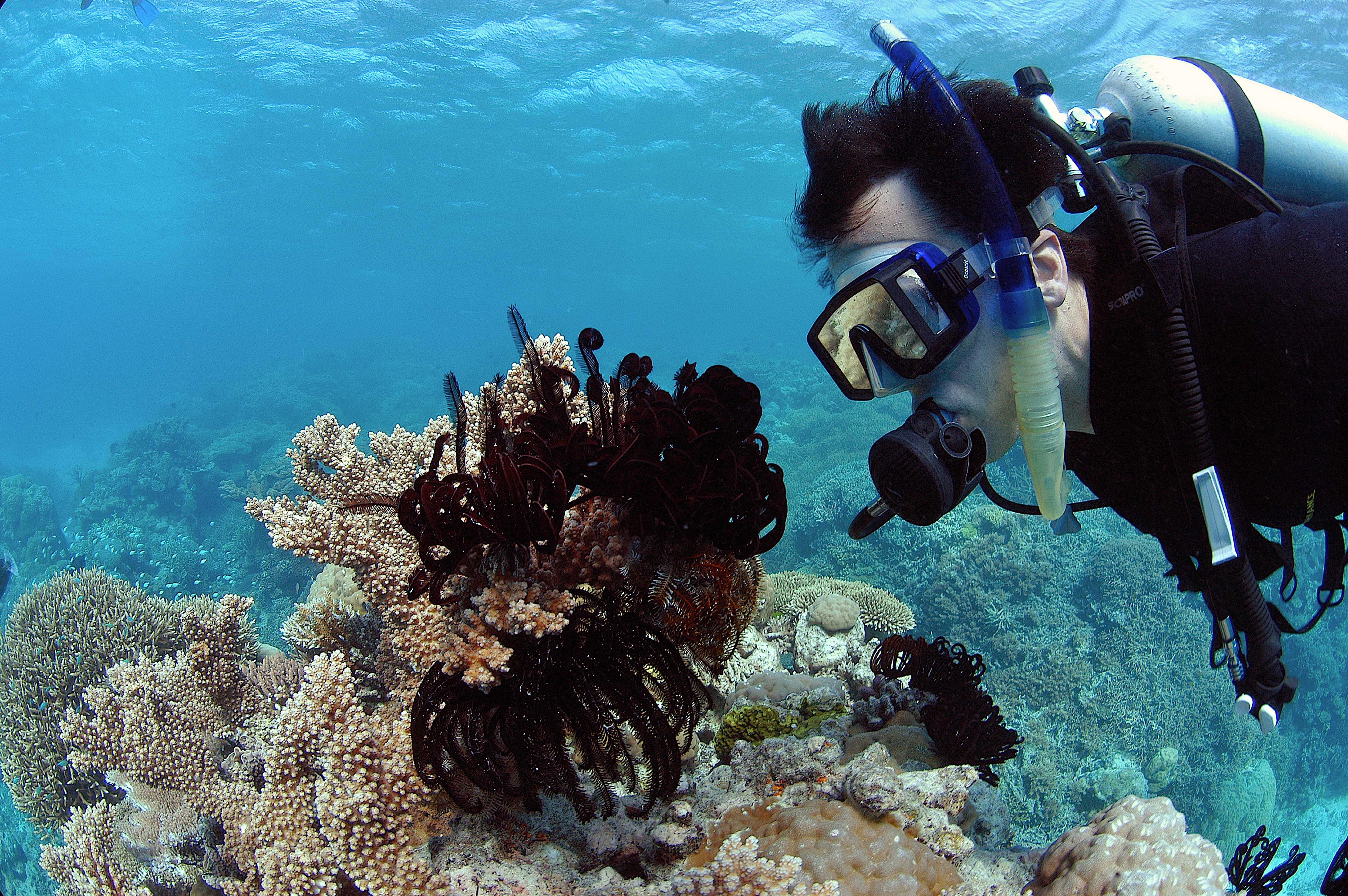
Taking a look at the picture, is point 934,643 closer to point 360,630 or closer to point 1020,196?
point 1020,196

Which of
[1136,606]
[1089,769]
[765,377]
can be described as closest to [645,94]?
[765,377]

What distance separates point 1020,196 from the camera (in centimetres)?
217

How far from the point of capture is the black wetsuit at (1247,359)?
1.90 m

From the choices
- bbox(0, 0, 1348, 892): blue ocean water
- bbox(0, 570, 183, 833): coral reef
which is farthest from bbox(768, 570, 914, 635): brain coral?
bbox(0, 570, 183, 833): coral reef

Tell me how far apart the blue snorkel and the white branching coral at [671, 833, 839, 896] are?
1.55m

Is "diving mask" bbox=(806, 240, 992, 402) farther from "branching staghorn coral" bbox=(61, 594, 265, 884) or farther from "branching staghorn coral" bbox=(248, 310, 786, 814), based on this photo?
"branching staghorn coral" bbox=(61, 594, 265, 884)

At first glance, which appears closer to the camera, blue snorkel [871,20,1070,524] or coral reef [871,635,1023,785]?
blue snorkel [871,20,1070,524]

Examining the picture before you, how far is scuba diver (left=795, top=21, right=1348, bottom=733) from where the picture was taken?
79.4 inches

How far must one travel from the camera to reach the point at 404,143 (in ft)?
145

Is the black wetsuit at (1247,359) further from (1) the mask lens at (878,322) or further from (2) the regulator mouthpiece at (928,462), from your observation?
(1) the mask lens at (878,322)

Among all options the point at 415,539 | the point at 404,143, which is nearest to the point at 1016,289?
the point at 415,539

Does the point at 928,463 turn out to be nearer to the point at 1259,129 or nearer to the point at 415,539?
the point at 415,539

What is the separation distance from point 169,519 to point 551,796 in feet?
85.9

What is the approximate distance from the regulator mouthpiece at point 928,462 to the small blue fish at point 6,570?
19.5 metres
